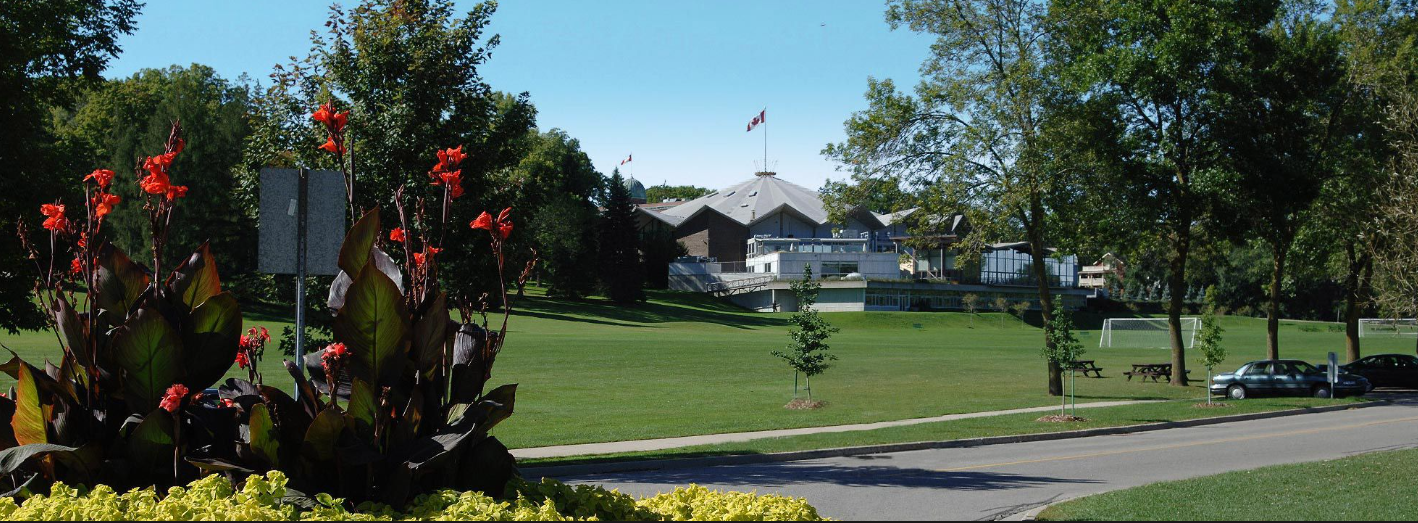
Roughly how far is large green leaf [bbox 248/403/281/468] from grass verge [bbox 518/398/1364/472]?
29.8ft

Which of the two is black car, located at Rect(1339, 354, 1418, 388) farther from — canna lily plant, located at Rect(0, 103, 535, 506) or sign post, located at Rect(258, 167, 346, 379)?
canna lily plant, located at Rect(0, 103, 535, 506)

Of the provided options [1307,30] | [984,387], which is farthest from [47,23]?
[1307,30]

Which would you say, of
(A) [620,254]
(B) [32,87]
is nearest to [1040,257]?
(B) [32,87]

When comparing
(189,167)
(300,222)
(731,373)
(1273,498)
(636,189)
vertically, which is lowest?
(731,373)

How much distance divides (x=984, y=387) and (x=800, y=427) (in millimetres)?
13975

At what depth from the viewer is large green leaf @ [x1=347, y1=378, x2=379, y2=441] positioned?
184 inches

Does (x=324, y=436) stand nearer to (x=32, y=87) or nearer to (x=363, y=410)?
(x=363, y=410)

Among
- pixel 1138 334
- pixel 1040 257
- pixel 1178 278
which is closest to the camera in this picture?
pixel 1040 257

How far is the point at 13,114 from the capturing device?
15.4 metres

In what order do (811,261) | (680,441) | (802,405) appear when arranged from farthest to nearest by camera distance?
(811,261) < (802,405) < (680,441)

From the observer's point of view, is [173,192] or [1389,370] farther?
[1389,370]

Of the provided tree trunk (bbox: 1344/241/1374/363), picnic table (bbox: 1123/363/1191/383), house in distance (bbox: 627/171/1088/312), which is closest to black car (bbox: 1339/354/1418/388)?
tree trunk (bbox: 1344/241/1374/363)

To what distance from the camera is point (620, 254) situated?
85.2m

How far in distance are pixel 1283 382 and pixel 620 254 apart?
2387 inches
